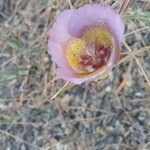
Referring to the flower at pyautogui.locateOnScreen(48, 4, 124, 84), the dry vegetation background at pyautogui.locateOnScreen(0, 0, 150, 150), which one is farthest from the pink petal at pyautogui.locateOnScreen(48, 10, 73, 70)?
the dry vegetation background at pyautogui.locateOnScreen(0, 0, 150, 150)

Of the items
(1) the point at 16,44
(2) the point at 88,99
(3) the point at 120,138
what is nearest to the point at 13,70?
(1) the point at 16,44

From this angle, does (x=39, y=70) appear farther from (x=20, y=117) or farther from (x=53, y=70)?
(x=20, y=117)

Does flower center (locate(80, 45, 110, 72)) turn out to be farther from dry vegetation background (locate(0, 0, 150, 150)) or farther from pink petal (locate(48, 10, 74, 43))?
dry vegetation background (locate(0, 0, 150, 150))

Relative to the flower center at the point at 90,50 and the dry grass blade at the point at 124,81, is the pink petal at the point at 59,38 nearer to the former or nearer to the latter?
the flower center at the point at 90,50

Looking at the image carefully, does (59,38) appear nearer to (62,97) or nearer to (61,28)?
(61,28)

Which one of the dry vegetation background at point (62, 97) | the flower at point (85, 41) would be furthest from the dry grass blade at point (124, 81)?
the flower at point (85, 41)

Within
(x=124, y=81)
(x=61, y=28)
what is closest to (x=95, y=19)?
(x=61, y=28)
